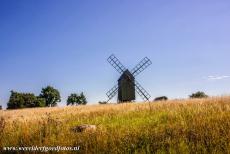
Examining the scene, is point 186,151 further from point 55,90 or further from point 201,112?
point 55,90

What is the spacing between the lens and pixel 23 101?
8525cm

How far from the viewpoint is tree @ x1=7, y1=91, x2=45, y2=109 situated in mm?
85250

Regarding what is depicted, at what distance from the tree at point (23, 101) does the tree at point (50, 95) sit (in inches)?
101

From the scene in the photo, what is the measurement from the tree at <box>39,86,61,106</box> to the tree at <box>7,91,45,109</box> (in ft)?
8.42

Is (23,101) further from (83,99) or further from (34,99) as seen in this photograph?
(83,99)

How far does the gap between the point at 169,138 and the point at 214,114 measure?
354 cm

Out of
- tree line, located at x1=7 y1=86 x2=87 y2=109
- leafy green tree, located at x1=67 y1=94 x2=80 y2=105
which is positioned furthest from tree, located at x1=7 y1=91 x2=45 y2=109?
leafy green tree, located at x1=67 y1=94 x2=80 y2=105

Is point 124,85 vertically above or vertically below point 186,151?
above

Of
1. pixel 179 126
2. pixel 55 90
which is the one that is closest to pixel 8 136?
pixel 179 126

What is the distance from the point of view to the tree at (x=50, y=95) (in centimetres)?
9094

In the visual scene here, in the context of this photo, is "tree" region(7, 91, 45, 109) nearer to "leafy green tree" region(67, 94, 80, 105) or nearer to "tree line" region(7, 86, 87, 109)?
"tree line" region(7, 86, 87, 109)

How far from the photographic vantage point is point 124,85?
132 feet

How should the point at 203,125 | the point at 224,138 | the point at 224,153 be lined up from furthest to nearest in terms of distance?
the point at 203,125 < the point at 224,138 < the point at 224,153

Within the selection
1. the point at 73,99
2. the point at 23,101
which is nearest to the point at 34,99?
the point at 23,101
